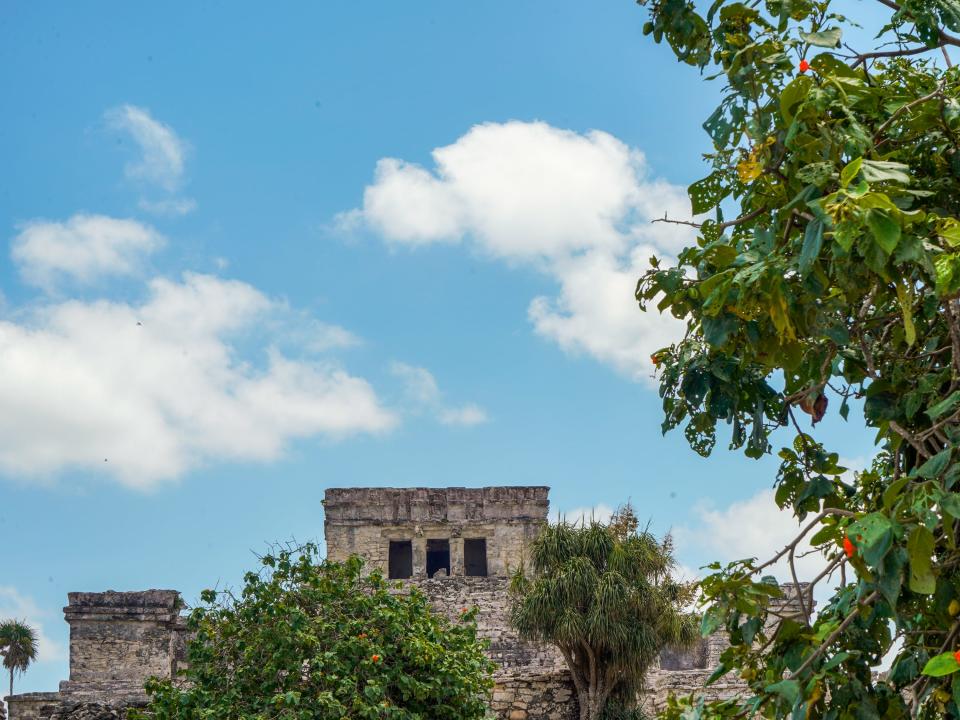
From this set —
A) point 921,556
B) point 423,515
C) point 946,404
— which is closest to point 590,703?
point 423,515

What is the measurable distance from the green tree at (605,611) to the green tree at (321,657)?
3141 mm

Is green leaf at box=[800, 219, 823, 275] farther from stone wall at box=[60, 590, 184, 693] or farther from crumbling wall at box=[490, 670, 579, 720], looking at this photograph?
stone wall at box=[60, 590, 184, 693]

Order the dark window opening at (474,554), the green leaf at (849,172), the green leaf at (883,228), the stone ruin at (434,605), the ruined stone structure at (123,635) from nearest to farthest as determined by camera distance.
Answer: the green leaf at (883,228) < the green leaf at (849,172) < the stone ruin at (434,605) < the ruined stone structure at (123,635) < the dark window opening at (474,554)

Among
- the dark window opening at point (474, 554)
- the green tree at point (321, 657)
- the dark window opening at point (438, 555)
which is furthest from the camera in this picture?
the dark window opening at point (438, 555)

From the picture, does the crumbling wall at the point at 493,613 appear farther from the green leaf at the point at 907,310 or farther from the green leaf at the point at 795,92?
the green leaf at the point at 907,310

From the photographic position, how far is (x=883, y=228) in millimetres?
2965

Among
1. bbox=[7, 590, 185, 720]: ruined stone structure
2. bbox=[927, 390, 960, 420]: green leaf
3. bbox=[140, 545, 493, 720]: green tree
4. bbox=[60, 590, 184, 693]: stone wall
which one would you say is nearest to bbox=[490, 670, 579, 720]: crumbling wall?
bbox=[140, 545, 493, 720]: green tree

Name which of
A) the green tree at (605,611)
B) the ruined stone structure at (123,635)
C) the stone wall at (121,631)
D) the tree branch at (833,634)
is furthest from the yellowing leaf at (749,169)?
the stone wall at (121,631)

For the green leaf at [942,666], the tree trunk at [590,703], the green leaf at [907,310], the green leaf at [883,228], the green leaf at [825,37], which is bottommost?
the tree trunk at [590,703]

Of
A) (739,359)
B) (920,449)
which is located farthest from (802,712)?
(739,359)

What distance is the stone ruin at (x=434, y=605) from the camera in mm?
13023

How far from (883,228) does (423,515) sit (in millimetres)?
18192

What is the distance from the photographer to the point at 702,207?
4.52m

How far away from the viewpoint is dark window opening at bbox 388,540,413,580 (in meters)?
21.2
